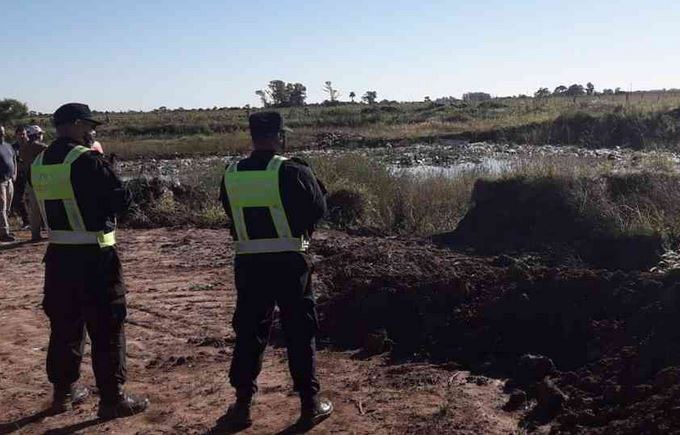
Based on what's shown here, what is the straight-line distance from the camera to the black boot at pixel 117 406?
17.6ft

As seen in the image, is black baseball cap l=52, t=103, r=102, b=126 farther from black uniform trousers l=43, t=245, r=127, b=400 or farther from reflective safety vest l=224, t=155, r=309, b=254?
reflective safety vest l=224, t=155, r=309, b=254

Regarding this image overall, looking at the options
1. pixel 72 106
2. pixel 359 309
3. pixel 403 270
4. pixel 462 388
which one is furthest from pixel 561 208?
pixel 72 106

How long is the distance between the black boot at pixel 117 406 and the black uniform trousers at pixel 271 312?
2.64 ft

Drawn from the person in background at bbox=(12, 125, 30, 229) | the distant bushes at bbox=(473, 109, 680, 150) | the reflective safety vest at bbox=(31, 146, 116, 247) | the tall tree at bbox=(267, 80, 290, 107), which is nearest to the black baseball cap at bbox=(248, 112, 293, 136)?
the reflective safety vest at bbox=(31, 146, 116, 247)

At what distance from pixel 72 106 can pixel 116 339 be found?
155 centimetres

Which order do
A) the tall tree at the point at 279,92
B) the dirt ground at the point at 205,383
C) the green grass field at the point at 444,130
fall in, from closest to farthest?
the dirt ground at the point at 205,383 → the green grass field at the point at 444,130 → the tall tree at the point at 279,92

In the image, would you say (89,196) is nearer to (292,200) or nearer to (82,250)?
(82,250)

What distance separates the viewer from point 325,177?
15.8 metres

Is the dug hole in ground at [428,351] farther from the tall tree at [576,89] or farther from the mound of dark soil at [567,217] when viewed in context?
the tall tree at [576,89]

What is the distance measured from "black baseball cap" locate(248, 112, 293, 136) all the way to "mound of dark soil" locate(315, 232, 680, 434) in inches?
93.8

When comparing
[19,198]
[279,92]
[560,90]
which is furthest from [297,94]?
[19,198]

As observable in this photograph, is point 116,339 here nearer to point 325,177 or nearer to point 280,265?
point 280,265

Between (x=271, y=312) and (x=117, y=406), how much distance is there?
125 cm

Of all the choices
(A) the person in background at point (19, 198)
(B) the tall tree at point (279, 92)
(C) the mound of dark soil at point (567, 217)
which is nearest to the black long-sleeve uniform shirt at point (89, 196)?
(C) the mound of dark soil at point (567, 217)
